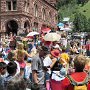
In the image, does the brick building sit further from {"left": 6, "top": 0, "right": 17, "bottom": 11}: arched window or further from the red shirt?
the red shirt

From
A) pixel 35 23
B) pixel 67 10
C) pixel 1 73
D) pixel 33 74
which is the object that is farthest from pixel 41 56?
pixel 67 10

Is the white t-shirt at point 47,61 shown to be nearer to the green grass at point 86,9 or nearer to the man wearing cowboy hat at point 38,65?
the man wearing cowboy hat at point 38,65

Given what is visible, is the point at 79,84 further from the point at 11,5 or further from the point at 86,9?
the point at 86,9

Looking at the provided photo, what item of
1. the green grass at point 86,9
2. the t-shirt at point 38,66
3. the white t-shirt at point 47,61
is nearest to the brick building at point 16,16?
the white t-shirt at point 47,61

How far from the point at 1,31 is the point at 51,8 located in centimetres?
3355

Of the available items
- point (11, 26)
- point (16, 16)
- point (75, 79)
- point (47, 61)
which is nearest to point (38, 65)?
point (47, 61)

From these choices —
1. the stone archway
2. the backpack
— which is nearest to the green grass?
the stone archway

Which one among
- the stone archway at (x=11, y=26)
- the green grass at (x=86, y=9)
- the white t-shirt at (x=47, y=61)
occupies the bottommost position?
the white t-shirt at (x=47, y=61)

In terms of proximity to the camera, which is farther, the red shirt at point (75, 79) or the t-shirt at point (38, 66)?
the t-shirt at point (38, 66)

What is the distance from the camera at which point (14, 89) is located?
→ 7.36 metres

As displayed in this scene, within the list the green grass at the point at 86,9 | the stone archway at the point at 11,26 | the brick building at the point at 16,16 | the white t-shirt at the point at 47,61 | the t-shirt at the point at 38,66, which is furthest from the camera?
the green grass at the point at 86,9

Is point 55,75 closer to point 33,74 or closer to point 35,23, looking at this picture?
point 33,74

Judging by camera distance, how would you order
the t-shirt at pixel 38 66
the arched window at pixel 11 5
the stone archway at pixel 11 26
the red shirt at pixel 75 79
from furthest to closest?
the arched window at pixel 11 5
the stone archway at pixel 11 26
the t-shirt at pixel 38 66
the red shirt at pixel 75 79

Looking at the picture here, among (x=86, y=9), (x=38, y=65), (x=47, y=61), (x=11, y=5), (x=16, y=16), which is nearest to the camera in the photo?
(x=38, y=65)
